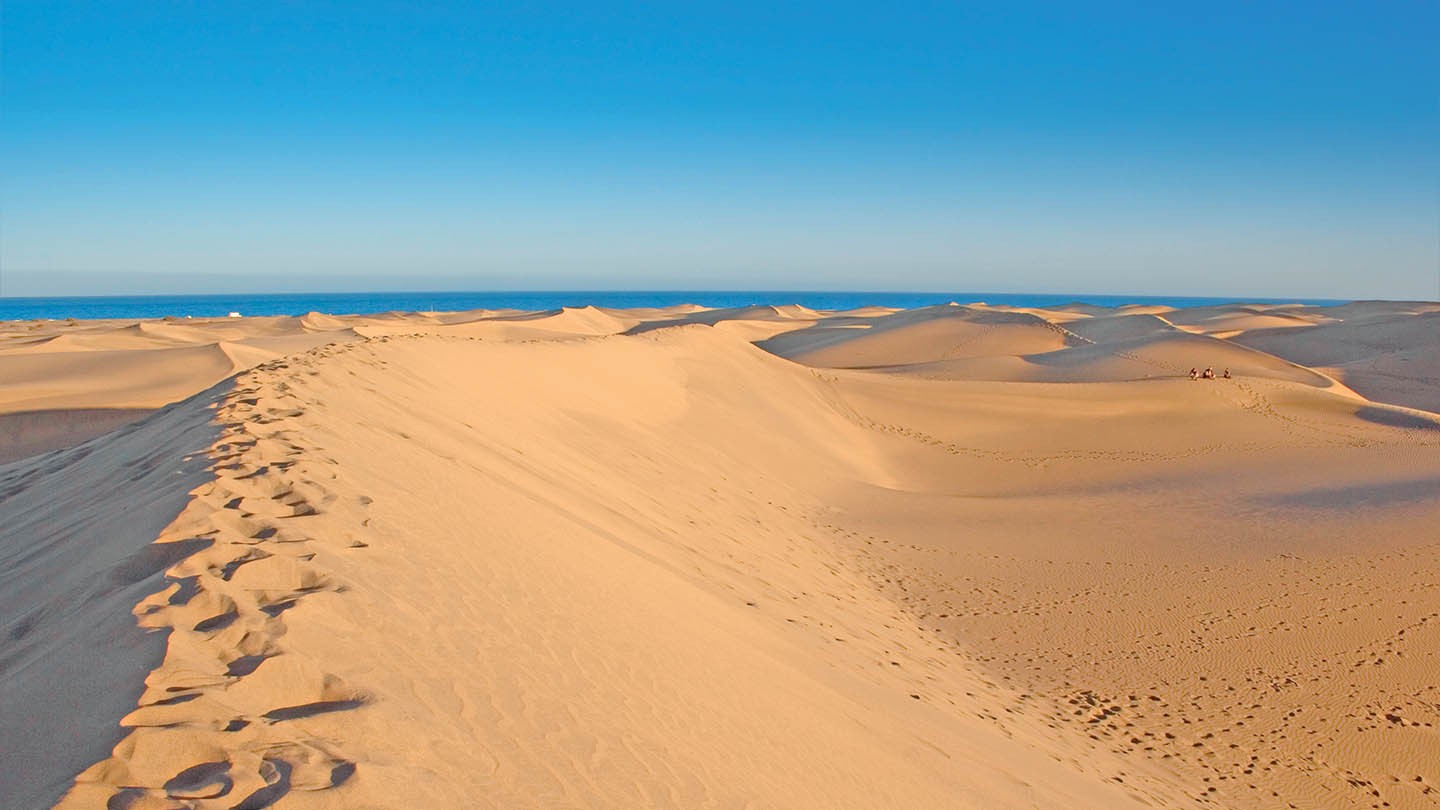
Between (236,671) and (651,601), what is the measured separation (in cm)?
280

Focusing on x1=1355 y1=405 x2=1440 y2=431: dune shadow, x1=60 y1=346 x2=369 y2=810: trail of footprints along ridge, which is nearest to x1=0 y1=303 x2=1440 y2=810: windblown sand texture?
x1=60 y1=346 x2=369 y2=810: trail of footprints along ridge

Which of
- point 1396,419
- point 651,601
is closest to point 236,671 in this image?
point 651,601

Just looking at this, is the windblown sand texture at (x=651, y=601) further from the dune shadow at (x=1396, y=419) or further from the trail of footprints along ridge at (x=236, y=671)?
the dune shadow at (x=1396, y=419)

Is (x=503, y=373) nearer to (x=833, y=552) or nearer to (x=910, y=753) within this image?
(x=833, y=552)

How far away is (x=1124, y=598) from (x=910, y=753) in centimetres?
561

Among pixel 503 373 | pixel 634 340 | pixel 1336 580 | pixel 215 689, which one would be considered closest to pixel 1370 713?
pixel 1336 580

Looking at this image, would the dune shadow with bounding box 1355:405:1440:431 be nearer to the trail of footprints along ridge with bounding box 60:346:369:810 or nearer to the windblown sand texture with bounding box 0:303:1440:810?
the windblown sand texture with bounding box 0:303:1440:810

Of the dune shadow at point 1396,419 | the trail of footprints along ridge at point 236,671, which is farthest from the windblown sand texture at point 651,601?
the dune shadow at point 1396,419

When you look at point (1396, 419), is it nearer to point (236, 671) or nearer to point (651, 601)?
point (651, 601)

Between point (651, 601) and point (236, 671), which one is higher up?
point (236, 671)

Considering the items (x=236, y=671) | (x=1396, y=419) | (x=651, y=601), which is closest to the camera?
(x=236, y=671)

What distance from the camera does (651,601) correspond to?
5.45 meters

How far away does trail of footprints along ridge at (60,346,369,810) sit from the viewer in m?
2.36

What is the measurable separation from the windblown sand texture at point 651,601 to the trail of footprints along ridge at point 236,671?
1cm
